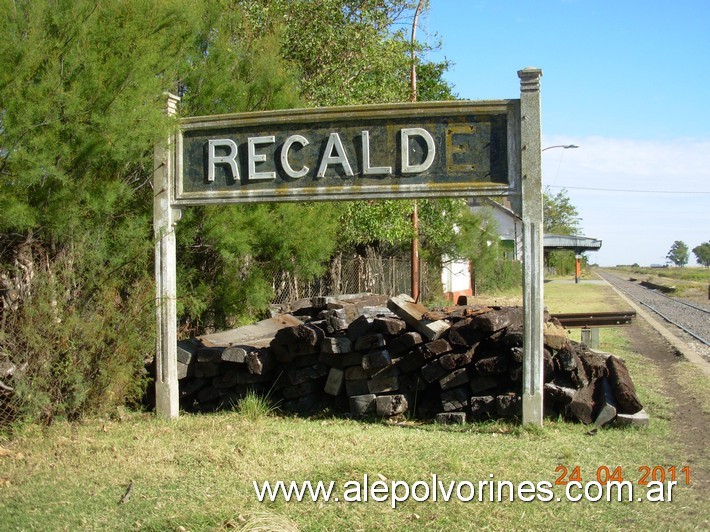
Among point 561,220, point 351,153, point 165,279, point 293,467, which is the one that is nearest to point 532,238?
point 351,153

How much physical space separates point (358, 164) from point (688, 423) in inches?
188

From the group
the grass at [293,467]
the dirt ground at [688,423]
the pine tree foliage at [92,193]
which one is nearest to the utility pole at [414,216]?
the dirt ground at [688,423]

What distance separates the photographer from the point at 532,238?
761cm

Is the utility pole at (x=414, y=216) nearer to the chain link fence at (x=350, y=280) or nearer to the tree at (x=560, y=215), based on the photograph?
the chain link fence at (x=350, y=280)

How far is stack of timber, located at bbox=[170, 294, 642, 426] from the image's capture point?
814 cm

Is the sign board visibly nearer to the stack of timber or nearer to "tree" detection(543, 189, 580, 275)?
the stack of timber

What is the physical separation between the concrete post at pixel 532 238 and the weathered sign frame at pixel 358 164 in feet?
0.03

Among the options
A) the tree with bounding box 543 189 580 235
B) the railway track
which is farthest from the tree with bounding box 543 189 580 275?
the railway track

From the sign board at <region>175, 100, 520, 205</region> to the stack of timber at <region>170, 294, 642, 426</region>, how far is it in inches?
64.4

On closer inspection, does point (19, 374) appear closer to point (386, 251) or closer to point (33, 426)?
point (33, 426)

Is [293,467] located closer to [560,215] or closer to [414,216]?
[414,216]

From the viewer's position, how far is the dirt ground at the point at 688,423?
20.6ft

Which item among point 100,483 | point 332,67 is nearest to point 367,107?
point 100,483

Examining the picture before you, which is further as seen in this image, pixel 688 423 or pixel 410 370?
pixel 410 370
